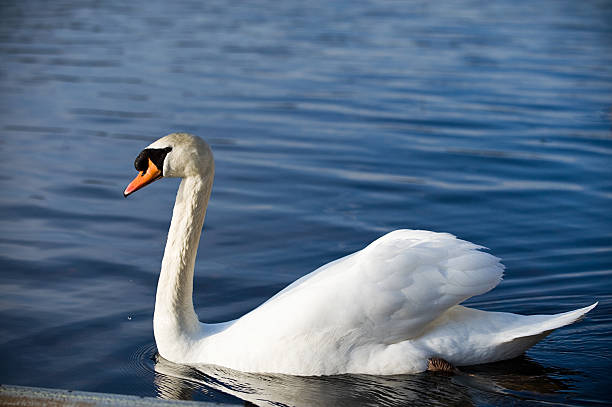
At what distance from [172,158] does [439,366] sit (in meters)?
1.99

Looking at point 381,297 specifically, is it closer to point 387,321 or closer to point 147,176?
point 387,321

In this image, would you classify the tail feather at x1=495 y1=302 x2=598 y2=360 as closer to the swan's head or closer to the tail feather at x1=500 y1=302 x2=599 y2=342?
the tail feather at x1=500 y1=302 x2=599 y2=342

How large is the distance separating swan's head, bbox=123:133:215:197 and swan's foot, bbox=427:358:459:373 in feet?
5.87

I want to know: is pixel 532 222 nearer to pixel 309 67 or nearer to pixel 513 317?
pixel 513 317

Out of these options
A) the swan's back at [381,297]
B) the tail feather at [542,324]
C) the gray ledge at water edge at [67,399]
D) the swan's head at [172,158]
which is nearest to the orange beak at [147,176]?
the swan's head at [172,158]

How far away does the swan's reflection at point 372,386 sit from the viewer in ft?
16.8

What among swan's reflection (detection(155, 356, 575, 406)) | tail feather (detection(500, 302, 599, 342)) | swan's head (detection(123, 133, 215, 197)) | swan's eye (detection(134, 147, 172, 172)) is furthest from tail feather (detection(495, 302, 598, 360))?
swan's eye (detection(134, 147, 172, 172))

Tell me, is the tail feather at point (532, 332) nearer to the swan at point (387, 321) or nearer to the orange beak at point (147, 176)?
the swan at point (387, 321)

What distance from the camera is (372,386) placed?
5.25m

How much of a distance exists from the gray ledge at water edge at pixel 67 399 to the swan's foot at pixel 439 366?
186 cm

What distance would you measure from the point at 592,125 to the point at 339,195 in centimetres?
512

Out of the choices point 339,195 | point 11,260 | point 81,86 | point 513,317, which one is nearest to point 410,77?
point 81,86

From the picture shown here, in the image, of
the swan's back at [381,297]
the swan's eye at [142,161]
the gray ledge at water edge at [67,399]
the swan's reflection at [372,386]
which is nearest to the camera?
the gray ledge at water edge at [67,399]

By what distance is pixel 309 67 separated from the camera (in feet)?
56.2
